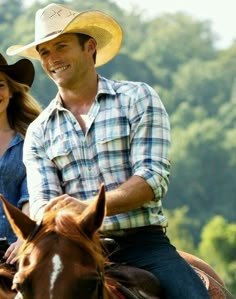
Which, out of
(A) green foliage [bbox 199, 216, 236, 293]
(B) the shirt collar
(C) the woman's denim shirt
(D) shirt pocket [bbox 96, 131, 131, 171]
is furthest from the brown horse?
(A) green foliage [bbox 199, 216, 236, 293]

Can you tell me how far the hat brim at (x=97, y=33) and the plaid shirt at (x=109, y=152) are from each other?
0.57 m

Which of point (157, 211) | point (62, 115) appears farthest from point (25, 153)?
point (157, 211)

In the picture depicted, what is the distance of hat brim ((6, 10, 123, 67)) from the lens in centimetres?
1123

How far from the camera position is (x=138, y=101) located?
11.0 m

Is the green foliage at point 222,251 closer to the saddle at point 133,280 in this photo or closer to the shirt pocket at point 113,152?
the shirt pocket at point 113,152

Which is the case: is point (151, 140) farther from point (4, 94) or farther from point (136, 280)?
point (4, 94)

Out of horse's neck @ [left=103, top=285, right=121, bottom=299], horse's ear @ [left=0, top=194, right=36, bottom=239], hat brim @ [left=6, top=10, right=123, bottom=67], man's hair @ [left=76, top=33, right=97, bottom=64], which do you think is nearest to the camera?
horse's ear @ [left=0, top=194, right=36, bottom=239]

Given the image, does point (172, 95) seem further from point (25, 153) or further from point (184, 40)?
Result: point (25, 153)

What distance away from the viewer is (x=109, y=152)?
35.7ft

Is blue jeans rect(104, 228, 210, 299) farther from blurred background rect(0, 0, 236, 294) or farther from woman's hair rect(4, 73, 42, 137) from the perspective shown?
blurred background rect(0, 0, 236, 294)

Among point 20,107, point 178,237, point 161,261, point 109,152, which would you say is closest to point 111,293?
point 161,261

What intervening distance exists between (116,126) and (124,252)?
37.1 inches

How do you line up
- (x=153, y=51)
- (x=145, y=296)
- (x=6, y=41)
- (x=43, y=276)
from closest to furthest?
(x=43, y=276)
(x=145, y=296)
(x=6, y=41)
(x=153, y=51)

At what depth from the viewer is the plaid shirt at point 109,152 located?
10.8 meters
